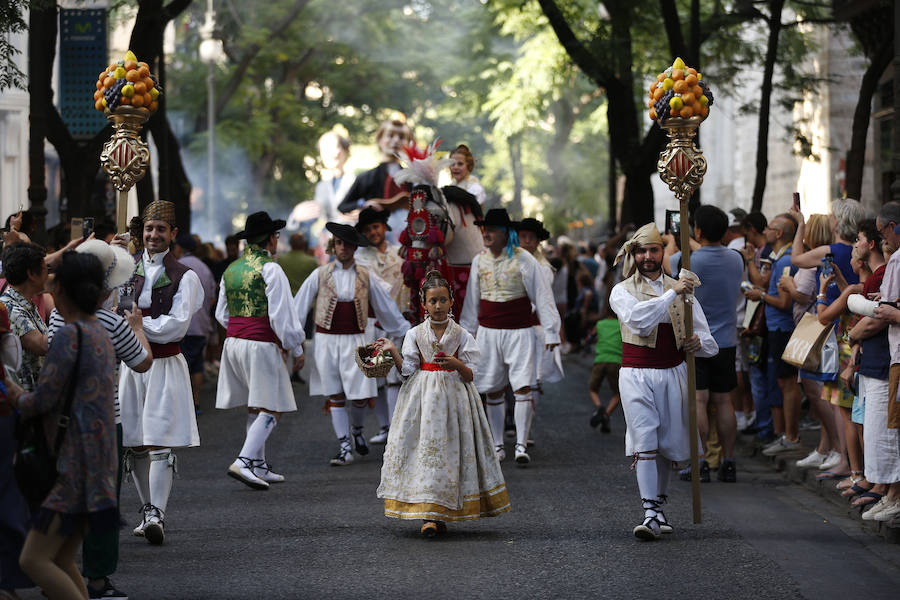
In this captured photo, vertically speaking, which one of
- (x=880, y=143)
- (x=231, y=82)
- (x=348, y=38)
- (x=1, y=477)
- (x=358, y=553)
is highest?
(x=348, y=38)

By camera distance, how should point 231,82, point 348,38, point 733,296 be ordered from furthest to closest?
point 348,38 → point 231,82 → point 733,296

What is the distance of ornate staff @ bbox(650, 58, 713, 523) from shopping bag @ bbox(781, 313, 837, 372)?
6.26 feet

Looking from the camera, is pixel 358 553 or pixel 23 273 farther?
pixel 358 553

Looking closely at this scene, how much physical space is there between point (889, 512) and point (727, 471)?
2.51m

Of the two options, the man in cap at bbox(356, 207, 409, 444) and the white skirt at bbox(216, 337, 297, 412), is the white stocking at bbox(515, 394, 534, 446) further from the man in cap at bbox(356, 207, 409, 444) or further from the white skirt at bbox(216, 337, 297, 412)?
the white skirt at bbox(216, 337, 297, 412)

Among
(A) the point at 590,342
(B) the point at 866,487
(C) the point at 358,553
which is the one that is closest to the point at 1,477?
(C) the point at 358,553

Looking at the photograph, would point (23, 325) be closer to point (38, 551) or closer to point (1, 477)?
point (1, 477)

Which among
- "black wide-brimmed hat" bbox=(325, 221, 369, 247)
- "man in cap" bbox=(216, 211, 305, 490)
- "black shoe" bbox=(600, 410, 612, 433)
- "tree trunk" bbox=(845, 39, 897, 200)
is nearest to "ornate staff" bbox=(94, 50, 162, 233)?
"man in cap" bbox=(216, 211, 305, 490)

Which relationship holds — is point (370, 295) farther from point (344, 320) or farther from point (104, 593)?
point (104, 593)

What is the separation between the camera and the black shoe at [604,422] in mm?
14320

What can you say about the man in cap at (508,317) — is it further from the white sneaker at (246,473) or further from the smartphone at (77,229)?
the smartphone at (77,229)

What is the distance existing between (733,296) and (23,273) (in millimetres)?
6162

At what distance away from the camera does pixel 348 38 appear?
139ft

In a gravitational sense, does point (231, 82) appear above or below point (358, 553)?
above
